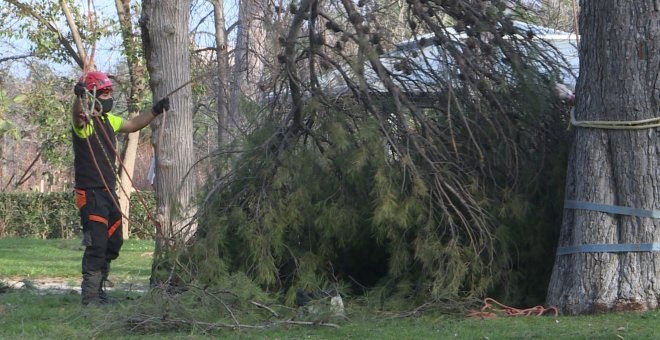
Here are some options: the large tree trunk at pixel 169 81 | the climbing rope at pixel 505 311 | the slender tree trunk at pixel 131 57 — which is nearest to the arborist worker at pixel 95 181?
the large tree trunk at pixel 169 81

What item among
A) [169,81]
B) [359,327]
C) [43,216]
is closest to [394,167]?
[359,327]

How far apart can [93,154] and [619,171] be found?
416 centimetres

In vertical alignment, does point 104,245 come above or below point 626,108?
below

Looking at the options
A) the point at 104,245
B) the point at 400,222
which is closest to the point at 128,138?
the point at 104,245

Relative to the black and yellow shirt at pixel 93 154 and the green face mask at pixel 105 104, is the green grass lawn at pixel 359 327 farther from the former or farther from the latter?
the green face mask at pixel 105 104

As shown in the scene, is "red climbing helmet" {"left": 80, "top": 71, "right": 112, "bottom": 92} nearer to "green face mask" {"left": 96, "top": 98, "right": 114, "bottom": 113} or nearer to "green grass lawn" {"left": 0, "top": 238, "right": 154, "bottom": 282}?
"green face mask" {"left": 96, "top": 98, "right": 114, "bottom": 113}

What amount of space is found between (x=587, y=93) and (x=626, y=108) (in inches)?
14.0

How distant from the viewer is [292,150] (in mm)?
7559

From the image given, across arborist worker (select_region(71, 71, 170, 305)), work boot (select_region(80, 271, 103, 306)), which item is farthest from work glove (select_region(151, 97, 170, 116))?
work boot (select_region(80, 271, 103, 306))

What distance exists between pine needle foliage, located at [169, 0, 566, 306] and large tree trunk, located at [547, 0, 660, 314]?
0.60 meters

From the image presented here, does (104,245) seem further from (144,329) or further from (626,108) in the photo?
(626,108)

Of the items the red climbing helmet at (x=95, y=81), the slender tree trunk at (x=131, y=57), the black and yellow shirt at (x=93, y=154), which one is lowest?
the black and yellow shirt at (x=93, y=154)

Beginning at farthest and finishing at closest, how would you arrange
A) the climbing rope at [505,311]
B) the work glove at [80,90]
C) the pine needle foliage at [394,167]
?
the work glove at [80,90]
the pine needle foliage at [394,167]
the climbing rope at [505,311]

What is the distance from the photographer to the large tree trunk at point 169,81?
9.10 m
